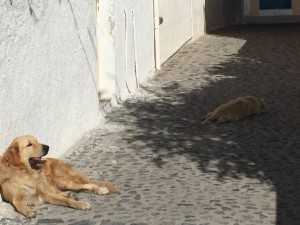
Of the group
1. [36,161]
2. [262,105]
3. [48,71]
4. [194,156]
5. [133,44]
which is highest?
[48,71]

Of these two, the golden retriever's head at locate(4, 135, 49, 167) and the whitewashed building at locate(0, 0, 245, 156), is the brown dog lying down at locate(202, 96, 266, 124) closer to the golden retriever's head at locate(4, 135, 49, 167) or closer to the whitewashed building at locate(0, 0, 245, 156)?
the whitewashed building at locate(0, 0, 245, 156)

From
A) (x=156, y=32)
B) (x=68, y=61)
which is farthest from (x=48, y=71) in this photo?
(x=156, y=32)

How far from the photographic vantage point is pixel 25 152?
702 cm

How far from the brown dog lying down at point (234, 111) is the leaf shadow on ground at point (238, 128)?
0.41ft

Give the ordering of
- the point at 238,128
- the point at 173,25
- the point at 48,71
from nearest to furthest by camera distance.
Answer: the point at 48,71, the point at 238,128, the point at 173,25

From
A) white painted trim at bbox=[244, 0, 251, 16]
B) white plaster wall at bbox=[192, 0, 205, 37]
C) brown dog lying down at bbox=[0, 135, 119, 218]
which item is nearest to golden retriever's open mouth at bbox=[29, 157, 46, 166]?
brown dog lying down at bbox=[0, 135, 119, 218]

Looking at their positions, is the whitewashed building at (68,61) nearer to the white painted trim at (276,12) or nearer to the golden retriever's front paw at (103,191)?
the golden retriever's front paw at (103,191)

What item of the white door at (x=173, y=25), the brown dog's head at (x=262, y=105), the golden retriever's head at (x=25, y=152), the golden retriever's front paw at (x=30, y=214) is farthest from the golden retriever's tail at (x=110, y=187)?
the white door at (x=173, y=25)

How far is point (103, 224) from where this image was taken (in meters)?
6.75

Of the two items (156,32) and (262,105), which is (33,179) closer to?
(262,105)

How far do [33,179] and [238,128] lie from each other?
14.8ft

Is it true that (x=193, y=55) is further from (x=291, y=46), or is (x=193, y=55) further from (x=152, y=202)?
(x=152, y=202)

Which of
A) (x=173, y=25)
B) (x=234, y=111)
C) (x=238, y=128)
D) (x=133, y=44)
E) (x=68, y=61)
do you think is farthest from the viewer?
(x=173, y=25)

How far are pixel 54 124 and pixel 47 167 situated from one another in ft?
5.40
